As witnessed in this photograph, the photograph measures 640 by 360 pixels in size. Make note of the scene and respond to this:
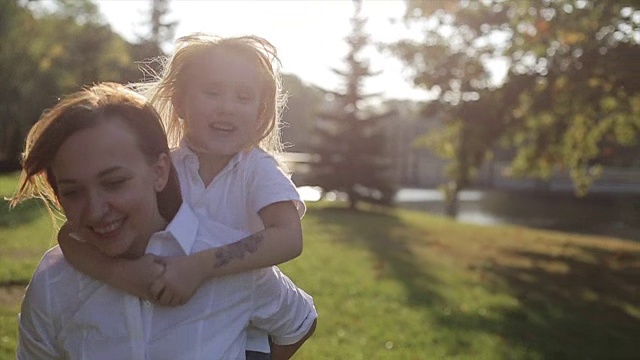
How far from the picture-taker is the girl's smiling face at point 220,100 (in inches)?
83.7

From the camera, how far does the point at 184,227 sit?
1922 mm

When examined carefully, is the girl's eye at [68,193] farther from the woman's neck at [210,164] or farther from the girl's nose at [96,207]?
the woman's neck at [210,164]

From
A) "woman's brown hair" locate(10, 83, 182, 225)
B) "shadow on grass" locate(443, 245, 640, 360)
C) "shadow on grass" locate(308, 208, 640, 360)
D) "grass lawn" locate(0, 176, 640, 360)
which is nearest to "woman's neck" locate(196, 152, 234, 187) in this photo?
"woman's brown hair" locate(10, 83, 182, 225)

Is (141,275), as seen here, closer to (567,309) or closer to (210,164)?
(210,164)

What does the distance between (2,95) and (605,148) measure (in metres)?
26.5

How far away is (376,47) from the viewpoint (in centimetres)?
2064

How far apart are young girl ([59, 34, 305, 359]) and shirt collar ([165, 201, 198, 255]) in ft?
0.20

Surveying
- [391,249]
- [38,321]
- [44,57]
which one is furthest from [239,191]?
[44,57]

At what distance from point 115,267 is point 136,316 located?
0.13 m

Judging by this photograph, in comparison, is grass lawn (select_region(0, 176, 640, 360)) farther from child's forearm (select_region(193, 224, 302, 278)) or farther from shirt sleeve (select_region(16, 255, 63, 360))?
child's forearm (select_region(193, 224, 302, 278))

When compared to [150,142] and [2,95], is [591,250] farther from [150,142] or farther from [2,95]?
[2,95]

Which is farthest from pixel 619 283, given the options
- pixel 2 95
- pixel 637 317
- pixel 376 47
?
pixel 2 95

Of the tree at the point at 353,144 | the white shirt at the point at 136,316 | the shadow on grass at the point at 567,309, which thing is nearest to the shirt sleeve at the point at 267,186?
the white shirt at the point at 136,316

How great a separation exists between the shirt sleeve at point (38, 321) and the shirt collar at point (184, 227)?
1.11ft
